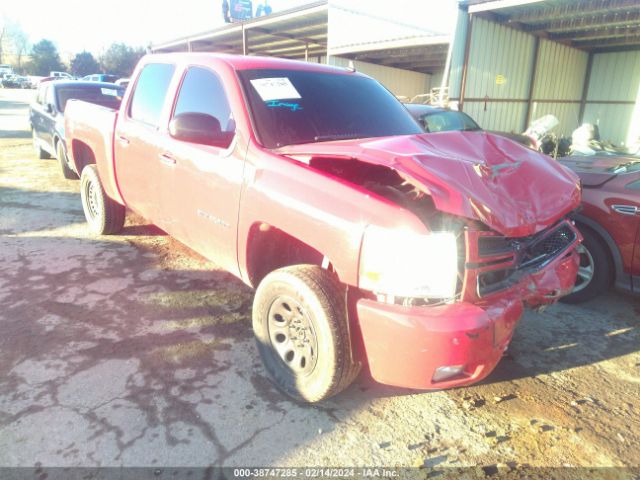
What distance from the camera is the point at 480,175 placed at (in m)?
2.38

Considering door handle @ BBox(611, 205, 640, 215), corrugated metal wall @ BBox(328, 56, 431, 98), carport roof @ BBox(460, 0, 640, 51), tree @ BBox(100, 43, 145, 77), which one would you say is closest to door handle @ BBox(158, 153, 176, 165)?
door handle @ BBox(611, 205, 640, 215)

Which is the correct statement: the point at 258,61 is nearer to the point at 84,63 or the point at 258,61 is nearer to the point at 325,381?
the point at 325,381

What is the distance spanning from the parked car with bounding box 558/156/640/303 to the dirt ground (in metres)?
0.29

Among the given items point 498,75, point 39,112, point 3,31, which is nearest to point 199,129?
point 39,112

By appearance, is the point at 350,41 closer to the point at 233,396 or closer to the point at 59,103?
the point at 59,103

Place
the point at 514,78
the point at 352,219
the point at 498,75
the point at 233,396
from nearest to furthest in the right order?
the point at 352,219 < the point at 233,396 < the point at 498,75 < the point at 514,78

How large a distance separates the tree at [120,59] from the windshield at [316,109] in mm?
56781

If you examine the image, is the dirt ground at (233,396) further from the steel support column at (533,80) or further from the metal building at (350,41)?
the steel support column at (533,80)

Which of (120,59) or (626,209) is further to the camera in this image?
(120,59)

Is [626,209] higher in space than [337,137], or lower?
lower

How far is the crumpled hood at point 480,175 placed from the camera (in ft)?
7.21

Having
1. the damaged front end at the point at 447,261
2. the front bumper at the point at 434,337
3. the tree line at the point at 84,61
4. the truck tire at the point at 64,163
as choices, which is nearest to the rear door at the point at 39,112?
the truck tire at the point at 64,163

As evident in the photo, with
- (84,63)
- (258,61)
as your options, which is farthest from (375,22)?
(84,63)

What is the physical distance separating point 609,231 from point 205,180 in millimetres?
3212
